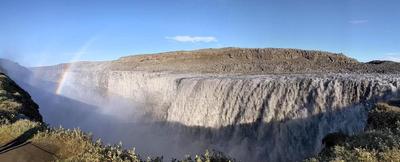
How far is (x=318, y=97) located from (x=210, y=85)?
46.0 feet

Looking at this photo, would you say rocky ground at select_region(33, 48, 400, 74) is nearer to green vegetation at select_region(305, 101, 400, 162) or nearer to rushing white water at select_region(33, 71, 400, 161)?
rushing white water at select_region(33, 71, 400, 161)

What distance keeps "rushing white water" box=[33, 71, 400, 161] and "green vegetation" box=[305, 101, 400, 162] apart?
16.3 ft

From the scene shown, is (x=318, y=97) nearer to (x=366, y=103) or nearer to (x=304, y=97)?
(x=304, y=97)

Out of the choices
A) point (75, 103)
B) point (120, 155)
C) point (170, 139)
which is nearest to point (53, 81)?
point (75, 103)

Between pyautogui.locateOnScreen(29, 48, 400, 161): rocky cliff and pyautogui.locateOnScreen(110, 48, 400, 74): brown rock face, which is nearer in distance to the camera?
pyautogui.locateOnScreen(29, 48, 400, 161): rocky cliff

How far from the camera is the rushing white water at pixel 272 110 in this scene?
26.8 meters

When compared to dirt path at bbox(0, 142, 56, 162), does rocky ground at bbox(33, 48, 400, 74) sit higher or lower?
higher

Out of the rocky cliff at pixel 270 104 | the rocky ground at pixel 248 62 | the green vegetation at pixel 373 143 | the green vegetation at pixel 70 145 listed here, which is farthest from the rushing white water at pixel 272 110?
the green vegetation at pixel 70 145

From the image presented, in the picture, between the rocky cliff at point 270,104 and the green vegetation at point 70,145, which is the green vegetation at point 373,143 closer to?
the green vegetation at point 70,145

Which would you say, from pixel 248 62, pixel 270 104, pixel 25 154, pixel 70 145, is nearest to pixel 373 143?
pixel 70 145

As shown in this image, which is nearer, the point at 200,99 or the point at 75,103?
the point at 200,99

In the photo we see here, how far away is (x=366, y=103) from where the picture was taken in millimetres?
25656

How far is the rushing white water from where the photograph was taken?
Result: 87.8 ft

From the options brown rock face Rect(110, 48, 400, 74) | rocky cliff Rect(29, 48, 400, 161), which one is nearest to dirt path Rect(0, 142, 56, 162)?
rocky cliff Rect(29, 48, 400, 161)
